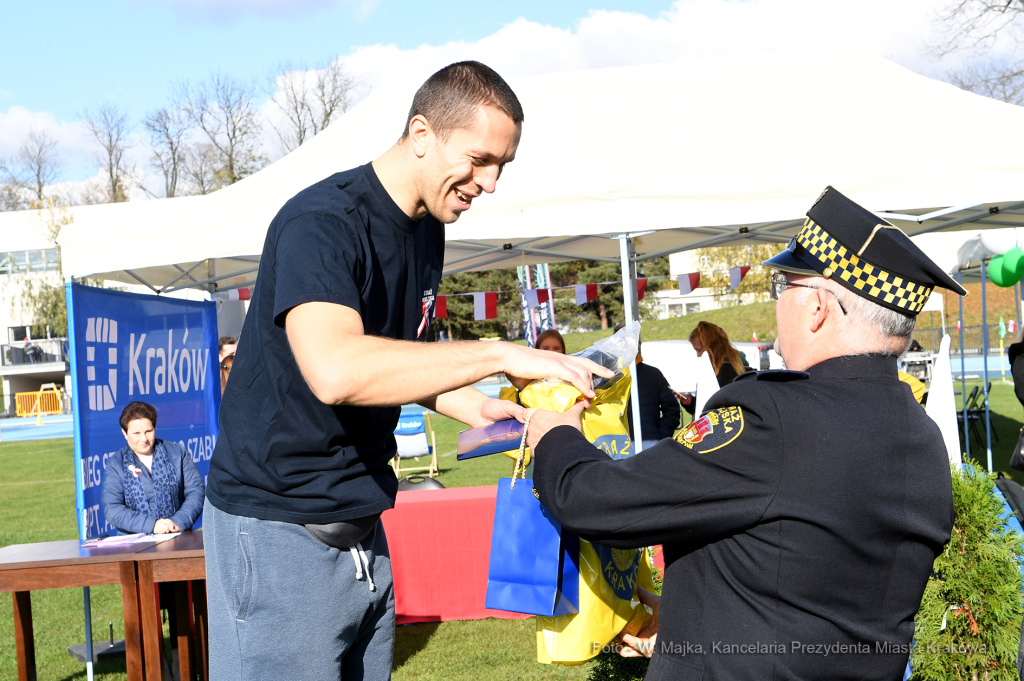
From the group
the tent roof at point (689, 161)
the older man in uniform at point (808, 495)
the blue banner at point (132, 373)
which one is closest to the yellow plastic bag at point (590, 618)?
the older man in uniform at point (808, 495)

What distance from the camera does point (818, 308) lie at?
4.87 feet

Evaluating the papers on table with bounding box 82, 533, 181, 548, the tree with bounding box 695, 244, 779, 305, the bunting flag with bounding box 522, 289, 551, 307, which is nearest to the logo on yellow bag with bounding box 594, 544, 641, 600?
the papers on table with bounding box 82, 533, 181, 548

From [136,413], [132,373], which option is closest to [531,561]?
[136,413]

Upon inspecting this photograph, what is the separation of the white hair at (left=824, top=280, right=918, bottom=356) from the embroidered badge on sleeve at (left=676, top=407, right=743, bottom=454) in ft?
0.99

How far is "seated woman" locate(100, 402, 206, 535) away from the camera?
4758 mm

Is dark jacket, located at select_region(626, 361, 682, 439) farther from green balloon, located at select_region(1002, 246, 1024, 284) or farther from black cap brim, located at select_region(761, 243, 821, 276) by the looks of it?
black cap brim, located at select_region(761, 243, 821, 276)

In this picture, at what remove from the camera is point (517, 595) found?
1.76 m

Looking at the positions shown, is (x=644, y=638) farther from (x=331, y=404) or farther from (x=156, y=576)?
(x=156, y=576)

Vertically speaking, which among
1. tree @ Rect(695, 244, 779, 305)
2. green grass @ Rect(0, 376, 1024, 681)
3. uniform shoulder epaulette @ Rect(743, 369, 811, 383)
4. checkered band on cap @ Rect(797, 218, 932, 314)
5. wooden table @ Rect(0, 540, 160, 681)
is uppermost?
tree @ Rect(695, 244, 779, 305)

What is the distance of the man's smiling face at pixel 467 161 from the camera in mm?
1570

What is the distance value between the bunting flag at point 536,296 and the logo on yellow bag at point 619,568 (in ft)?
24.0

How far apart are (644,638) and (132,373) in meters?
4.32

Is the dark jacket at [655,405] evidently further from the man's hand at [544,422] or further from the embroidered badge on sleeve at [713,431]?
the embroidered badge on sleeve at [713,431]

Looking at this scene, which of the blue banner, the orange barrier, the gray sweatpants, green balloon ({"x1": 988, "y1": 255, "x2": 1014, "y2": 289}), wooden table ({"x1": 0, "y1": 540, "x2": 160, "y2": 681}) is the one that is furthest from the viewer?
the orange barrier
